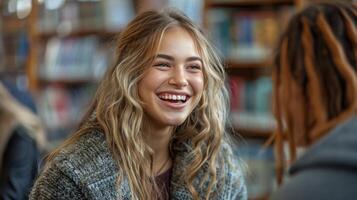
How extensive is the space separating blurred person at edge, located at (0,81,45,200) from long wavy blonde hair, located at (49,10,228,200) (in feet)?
1.99

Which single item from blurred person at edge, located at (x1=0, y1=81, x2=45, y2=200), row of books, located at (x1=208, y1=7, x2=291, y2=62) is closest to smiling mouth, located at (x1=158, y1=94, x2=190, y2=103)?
blurred person at edge, located at (x1=0, y1=81, x2=45, y2=200)

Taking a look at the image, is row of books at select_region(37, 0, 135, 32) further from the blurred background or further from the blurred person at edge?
the blurred person at edge

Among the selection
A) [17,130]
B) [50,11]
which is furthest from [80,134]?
[50,11]

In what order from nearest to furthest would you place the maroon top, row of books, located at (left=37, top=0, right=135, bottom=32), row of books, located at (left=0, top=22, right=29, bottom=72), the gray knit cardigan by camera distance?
the gray knit cardigan, the maroon top, row of books, located at (left=37, top=0, right=135, bottom=32), row of books, located at (left=0, top=22, right=29, bottom=72)

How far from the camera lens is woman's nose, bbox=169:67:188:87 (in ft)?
5.16

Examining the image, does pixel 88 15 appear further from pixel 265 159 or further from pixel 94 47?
pixel 265 159

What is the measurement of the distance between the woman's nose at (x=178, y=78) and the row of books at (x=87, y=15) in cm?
280

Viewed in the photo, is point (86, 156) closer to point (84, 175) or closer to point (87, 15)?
point (84, 175)

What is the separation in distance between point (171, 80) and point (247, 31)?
1.89 meters

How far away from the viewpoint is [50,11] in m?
4.77

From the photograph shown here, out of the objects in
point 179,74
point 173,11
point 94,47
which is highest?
point 173,11

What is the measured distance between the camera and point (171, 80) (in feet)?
5.16

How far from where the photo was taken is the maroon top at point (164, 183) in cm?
166

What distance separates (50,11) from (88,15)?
376mm
